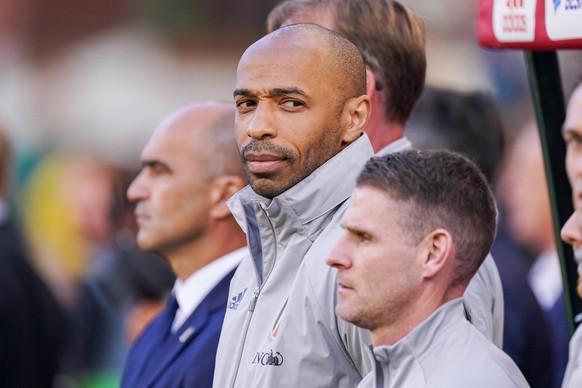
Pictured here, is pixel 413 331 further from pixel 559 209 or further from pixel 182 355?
pixel 182 355

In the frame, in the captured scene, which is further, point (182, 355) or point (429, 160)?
point (182, 355)

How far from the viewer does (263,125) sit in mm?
3584

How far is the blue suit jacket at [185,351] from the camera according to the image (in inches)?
175

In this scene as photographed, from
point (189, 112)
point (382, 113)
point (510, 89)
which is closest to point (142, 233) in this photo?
point (189, 112)

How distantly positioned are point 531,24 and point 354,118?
525 millimetres

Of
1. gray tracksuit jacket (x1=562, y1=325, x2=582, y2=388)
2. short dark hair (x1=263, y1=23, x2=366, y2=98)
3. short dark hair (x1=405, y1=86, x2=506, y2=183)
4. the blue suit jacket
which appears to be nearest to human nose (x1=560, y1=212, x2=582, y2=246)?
gray tracksuit jacket (x1=562, y1=325, x2=582, y2=388)

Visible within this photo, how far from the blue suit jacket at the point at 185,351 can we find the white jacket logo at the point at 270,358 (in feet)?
3.23

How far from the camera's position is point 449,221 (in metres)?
3.11

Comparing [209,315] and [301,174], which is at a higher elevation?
[301,174]

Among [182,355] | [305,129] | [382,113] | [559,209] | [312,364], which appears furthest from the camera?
[182,355]

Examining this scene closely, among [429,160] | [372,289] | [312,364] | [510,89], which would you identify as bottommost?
[510,89]

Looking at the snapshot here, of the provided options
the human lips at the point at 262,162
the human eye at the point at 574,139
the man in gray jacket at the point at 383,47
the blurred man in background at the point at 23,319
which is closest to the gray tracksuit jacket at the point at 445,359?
the human eye at the point at 574,139

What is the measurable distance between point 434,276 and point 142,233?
2.23 m

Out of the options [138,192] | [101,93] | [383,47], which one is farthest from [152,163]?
[101,93]
